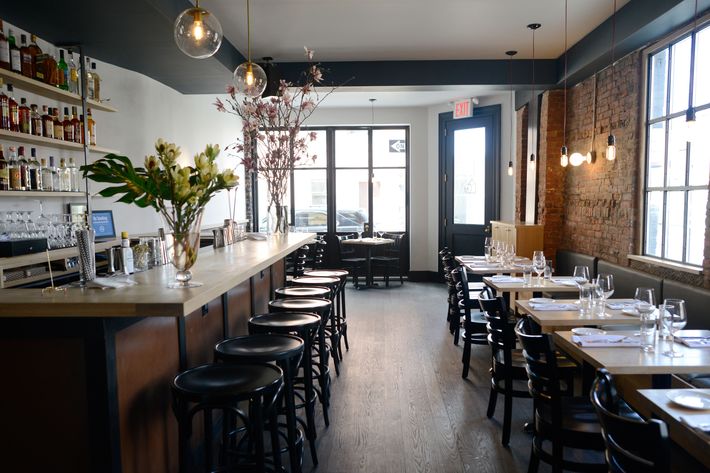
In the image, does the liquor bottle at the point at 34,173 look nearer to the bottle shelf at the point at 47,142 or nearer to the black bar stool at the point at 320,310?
the bottle shelf at the point at 47,142

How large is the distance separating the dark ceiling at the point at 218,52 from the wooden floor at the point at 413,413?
10.8 ft

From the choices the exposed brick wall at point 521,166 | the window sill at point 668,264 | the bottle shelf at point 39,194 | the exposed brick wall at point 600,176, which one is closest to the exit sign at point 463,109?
the exposed brick wall at point 521,166

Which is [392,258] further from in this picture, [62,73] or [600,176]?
[62,73]

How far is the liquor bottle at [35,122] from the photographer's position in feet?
13.4

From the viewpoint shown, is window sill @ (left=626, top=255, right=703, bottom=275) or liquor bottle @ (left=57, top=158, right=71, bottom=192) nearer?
window sill @ (left=626, top=255, right=703, bottom=275)

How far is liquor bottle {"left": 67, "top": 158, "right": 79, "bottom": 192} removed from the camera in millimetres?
4577

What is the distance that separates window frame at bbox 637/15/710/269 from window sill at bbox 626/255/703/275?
0.02 metres

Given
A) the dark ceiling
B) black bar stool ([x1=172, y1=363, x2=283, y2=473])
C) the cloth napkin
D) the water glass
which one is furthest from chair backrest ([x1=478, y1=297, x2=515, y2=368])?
the dark ceiling

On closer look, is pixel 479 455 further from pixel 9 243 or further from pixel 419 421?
pixel 9 243

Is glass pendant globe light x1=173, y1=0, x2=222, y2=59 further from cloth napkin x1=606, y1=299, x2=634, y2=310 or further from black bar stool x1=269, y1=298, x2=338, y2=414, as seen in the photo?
cloth napkin x1=606, y1=299, x2=634, y2=310

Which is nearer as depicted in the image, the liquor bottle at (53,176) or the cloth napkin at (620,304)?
the cloth napkin at (620,304)

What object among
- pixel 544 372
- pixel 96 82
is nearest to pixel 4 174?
pixel 96 82

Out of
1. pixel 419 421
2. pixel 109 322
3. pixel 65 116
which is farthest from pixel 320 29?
pixel 109 322

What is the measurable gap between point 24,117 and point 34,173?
0.43m
